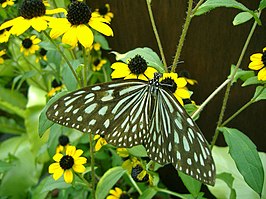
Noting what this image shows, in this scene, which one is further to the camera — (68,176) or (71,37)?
(68,176)

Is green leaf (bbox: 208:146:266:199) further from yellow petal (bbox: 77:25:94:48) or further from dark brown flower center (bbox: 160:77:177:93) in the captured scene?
yellow petal (bbox: 77:25:94:48)

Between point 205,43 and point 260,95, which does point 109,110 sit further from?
point 205,43

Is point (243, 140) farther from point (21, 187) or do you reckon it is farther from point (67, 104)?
→ point (21, 187)

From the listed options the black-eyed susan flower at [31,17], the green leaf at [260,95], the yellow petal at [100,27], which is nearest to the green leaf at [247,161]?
the green leaf at [260,95]

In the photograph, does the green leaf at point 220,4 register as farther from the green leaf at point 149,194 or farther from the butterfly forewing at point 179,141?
A: the green leaf at point 149,194

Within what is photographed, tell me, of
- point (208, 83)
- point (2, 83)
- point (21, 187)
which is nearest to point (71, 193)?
point (21, 187)

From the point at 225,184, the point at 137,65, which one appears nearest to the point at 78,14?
the point at 137,65

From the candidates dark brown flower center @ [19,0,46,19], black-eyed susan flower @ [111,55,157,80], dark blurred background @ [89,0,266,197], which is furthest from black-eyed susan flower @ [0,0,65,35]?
dark blurred background @ [89,0,266,197]
